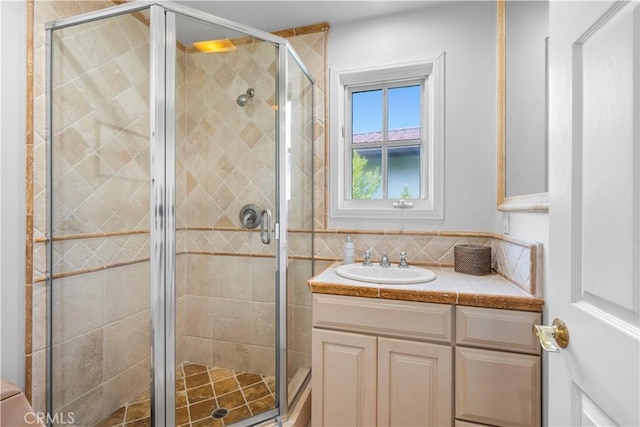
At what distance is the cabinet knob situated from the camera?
0.64 meters

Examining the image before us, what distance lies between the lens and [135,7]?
4.00 feet

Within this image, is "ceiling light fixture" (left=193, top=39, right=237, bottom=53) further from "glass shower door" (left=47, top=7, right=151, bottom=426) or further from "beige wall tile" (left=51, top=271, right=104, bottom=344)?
"beige wall tile" (left=51, top=271, right=104, bottom=344)

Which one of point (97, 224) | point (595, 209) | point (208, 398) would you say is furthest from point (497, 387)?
point (97, 224)

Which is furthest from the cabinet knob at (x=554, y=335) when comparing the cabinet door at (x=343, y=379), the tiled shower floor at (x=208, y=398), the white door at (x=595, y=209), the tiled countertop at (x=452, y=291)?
the tiled shower floor at (x=208, y=398)

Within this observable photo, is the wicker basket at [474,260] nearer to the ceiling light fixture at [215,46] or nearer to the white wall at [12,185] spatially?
the ceiling light fixture at [215,46]

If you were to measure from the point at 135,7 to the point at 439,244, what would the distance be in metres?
1.89

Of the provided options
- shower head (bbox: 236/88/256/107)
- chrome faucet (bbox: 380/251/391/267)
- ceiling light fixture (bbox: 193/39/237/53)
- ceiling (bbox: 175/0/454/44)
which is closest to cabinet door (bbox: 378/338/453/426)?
chrome faucet (bbox: 380/251/391/267)

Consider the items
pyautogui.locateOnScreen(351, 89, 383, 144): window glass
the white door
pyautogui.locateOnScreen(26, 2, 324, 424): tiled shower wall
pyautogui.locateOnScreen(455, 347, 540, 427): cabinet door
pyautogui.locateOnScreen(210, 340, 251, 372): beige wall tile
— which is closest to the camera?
the white door

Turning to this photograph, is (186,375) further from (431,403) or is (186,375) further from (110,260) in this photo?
(431,403)

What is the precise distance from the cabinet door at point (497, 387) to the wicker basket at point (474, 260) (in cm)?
46

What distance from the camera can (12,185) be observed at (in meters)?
1.20

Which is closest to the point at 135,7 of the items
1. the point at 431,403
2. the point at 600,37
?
the point at 600,37

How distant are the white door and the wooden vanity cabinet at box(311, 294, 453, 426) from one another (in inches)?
19.9

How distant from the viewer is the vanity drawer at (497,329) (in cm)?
109
